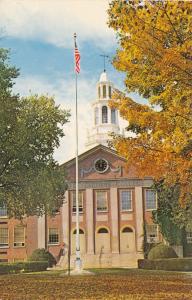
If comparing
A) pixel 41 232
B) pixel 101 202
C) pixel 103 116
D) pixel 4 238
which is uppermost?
pixel 103 116

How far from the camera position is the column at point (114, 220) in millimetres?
53250

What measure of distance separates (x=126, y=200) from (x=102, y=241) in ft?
15.5

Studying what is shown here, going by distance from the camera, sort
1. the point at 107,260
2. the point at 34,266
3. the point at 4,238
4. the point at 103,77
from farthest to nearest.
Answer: the point at 103,77
the point at 4,238
the point at 107,260
the point at 34,266

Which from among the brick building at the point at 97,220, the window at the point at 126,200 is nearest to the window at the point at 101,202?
the brick building at the point at 97,220

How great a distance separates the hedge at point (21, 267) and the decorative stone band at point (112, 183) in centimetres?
1339

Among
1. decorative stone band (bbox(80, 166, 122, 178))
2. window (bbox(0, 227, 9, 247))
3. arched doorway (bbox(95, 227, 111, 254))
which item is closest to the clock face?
decorative stone band (bbox(80, 166, 122, 178))

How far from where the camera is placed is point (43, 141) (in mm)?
30812

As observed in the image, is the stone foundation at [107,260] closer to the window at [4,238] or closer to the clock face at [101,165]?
the window at [4,238]

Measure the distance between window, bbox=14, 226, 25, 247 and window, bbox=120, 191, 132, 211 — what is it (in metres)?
10.3

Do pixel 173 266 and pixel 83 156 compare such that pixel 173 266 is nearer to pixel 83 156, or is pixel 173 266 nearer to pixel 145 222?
pixel 145 222

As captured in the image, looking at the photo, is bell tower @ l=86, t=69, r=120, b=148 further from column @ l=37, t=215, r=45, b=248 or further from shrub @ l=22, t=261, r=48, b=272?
shrub @ l=22, t=261, r=48, b=272

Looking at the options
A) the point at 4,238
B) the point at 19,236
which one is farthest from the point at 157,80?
the point at 4,238

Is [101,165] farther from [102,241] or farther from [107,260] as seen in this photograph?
[107,260]

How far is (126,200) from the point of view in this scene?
54562mm
